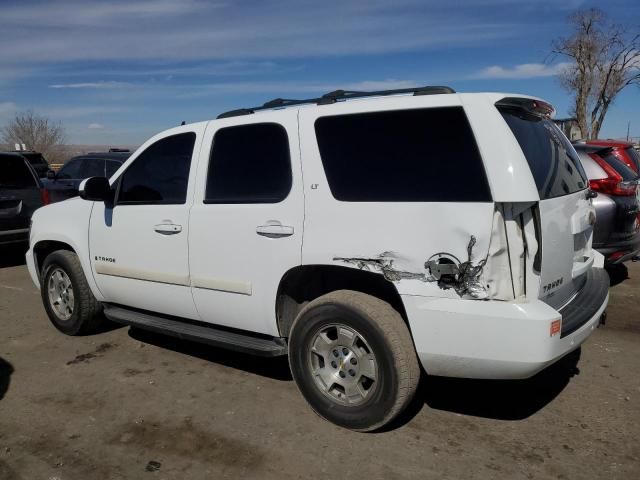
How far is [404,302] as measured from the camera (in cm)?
316

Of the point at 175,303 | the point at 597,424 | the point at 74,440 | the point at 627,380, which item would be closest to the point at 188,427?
the point at 74,440

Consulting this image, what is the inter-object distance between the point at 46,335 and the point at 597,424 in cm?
479

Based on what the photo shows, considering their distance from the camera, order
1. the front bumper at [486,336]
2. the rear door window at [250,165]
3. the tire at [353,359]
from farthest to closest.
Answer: the rear door window at [250,165]
the tire at [353,359]
the front bumper at [486,336]

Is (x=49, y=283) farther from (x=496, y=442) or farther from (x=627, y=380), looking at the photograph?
(x=627, y=380)

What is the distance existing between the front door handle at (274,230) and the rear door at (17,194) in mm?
6949

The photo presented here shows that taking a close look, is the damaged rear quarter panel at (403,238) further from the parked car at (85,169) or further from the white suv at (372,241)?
the parked car at (85,169)

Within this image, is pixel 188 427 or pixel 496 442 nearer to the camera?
A: pixel 496 442

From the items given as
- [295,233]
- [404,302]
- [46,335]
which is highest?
[295,233]

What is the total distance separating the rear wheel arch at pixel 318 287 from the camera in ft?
11.4

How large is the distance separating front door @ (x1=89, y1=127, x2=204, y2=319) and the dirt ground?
633 mm

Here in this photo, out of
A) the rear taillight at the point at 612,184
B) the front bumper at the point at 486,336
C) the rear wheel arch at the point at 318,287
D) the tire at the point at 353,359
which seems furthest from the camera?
the rear taillight at the point at 612,184

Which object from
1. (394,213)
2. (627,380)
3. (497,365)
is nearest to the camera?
(497,365)

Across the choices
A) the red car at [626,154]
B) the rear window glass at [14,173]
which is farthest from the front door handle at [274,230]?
the rear window glass at [14,173]

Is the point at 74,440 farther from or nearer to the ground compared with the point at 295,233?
nearer to the ground
